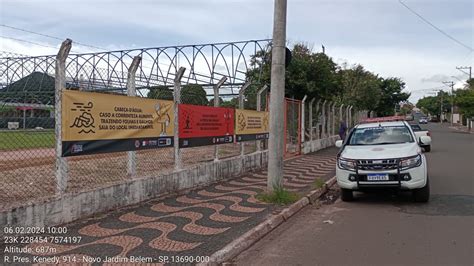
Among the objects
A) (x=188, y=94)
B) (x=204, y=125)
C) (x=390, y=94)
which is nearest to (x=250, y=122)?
(x=188, y=94)

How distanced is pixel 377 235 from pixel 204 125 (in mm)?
5226

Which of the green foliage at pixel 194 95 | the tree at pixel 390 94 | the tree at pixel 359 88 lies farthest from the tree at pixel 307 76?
the tree at pixel 390 94

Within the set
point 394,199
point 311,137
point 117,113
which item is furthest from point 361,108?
point 117,113

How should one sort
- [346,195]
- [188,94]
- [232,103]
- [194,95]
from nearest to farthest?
1. [346,195]
2. [188,94]
3. [194,95]
4. [232,103]

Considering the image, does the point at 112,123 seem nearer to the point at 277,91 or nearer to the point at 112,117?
the point at 112,117

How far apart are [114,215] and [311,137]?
15.0 m

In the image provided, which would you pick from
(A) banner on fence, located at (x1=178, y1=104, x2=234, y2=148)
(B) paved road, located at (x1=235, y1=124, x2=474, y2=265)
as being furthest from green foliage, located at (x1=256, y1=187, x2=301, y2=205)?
(A) banner on fence, located at (x1=178, y1=104, x2=234, y2=148)

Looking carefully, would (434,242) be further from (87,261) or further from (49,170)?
(49,170)

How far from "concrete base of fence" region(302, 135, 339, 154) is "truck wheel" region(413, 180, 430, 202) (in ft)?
35.8

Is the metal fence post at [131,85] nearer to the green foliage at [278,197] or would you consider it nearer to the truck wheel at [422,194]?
the green foliage at [278,197]

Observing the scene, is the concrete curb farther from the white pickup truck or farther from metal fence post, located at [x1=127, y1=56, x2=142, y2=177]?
metal fence post, located at [x1=127, y1=56, x2=142, y2=177]

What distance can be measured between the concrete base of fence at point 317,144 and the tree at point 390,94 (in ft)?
114

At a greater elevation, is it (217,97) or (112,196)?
(217,97)

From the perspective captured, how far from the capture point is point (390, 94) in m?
58.9
